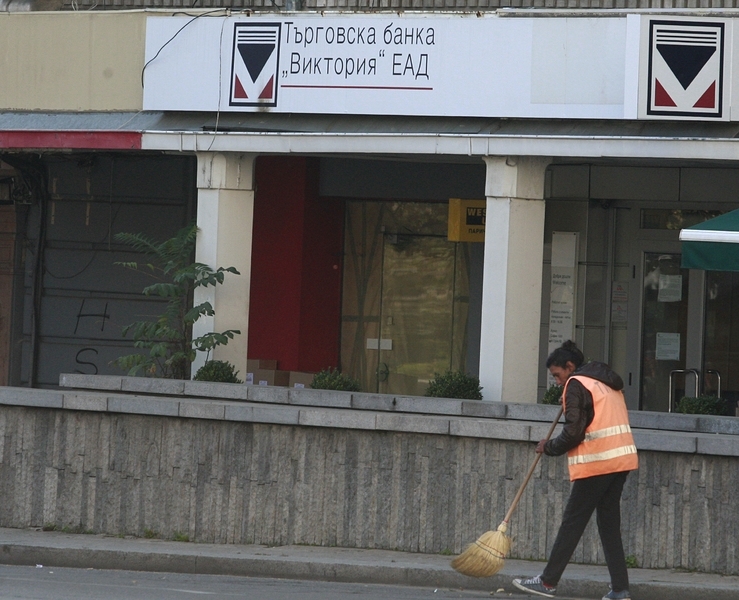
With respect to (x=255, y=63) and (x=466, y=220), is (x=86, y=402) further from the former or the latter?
(x=466, y=220)

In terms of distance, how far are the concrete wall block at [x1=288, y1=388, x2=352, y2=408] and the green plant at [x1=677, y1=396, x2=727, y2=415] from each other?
2.99 metres

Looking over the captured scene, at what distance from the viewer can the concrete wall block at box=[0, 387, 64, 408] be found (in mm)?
9984

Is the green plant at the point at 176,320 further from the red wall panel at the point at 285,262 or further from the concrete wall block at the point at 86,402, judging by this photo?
the red wall panel at the point at 285,262

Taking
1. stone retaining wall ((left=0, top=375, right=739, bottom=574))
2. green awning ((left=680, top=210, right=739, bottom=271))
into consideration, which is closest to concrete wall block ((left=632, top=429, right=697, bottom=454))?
stone retaining wall ((left=0, top=375, right=739, bottom=574))

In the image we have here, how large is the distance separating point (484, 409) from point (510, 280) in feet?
6.40

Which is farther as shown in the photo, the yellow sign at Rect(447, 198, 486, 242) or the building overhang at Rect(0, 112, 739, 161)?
the yellow sign at Rect(447, 198, 486, 242)

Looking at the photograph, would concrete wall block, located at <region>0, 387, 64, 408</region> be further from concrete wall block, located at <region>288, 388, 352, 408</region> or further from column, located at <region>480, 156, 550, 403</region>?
column, located at <region>480, 156, 550, 403</region>

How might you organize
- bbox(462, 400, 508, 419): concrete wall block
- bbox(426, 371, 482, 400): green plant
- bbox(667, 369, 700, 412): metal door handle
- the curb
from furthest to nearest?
bbox(667, 369, 700, 412): metal door handle, bbox(426, 371, 482, 400): green plant, bbox(462, 400, 508, 419): concrete wall block, the curb

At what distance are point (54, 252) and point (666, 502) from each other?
9.42m

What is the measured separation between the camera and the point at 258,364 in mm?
14805

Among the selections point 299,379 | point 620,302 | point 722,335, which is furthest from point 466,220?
point 722,335

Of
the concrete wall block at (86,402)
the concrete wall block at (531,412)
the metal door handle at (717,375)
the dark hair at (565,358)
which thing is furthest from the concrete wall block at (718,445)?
the metal door handle at (717,375)

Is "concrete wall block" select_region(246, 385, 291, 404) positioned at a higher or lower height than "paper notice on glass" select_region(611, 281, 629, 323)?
lower

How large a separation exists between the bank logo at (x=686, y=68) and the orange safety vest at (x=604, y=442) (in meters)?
4.60
